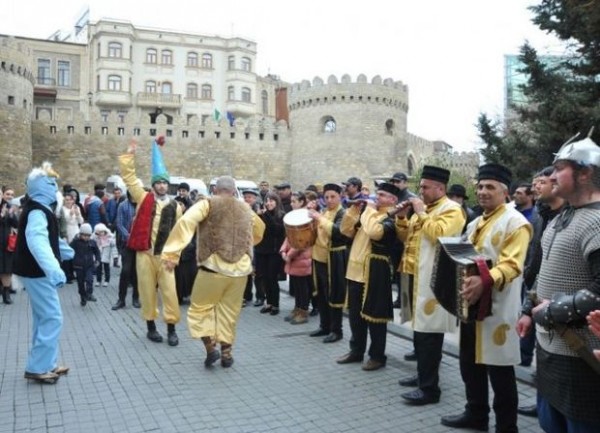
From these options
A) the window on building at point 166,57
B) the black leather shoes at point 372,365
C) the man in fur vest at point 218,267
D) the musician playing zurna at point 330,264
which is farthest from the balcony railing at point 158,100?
the black leather shoes at point 372,365

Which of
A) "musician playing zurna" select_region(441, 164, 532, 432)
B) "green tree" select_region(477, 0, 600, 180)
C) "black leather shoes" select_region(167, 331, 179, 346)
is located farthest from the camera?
"green tree" select_region(477, 0, 600, 180)

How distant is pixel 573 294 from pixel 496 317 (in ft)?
4.18

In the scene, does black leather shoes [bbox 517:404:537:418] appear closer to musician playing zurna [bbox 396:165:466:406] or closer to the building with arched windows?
musician playing zurna [bbox 396:165:466:406]

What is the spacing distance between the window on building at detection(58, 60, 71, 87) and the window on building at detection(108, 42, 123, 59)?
4210 millimetres

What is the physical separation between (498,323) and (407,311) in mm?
1590

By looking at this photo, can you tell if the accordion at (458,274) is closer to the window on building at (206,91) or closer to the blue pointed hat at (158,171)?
the blue pointed hat at (158,171)

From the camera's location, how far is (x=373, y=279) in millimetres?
5570

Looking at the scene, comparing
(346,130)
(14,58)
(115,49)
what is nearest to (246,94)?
(115,49)

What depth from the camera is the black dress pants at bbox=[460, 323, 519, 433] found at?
3844mm

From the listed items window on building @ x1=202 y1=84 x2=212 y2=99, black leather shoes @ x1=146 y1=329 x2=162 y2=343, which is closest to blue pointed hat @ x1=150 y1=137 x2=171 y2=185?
black leather shoes @ x1=146 y1=329 x2=162 y2=343

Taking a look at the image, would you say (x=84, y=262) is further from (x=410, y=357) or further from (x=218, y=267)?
(x=410, y=357)

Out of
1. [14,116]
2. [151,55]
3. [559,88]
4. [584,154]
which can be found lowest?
[584,154]

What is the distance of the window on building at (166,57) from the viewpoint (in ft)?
163

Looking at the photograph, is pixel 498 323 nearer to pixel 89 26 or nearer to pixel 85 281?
pixel 85 281
